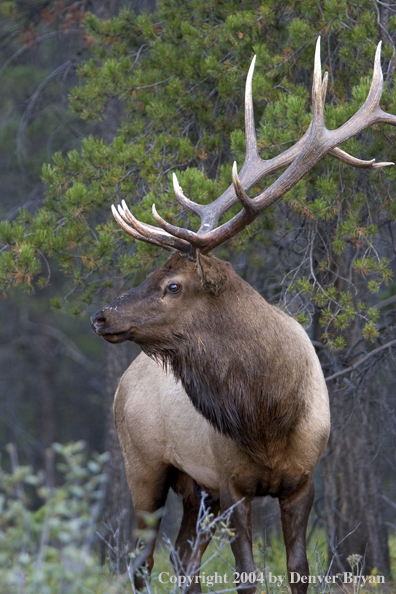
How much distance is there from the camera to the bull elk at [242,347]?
4.24m

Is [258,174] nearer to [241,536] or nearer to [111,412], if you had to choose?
[241,536]

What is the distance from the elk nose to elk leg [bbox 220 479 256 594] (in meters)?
1.22

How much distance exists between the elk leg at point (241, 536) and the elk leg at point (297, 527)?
236 millimetres

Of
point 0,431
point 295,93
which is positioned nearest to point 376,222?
point 295,93

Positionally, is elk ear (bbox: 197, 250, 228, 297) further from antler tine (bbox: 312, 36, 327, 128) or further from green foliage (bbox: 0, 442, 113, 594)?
green foliage (bbox: 0, 442, 113, 594)

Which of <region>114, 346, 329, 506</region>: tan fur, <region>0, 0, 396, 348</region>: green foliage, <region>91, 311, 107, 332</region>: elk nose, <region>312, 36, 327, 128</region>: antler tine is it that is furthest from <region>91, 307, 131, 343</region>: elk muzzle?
<region>312, 36, 327, 128</region>: antler tine

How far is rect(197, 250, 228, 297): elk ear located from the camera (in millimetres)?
4203

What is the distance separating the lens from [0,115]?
11250 millimetres

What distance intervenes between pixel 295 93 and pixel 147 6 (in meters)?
3.34

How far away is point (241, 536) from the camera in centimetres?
435

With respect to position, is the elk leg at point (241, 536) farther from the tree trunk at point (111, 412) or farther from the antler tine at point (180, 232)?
the tree trunk at point (111, 412)

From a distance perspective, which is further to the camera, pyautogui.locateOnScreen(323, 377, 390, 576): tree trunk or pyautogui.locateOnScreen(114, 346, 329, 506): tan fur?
pyautogui.locateOnScreen(323, 377, 390, 576): tree trunk

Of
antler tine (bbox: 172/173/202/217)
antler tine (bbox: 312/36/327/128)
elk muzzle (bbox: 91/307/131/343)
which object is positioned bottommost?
elk muzzle (bbox: 91/307/131/343)

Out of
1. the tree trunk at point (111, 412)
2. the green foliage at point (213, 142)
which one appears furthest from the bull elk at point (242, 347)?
the tree trunk at point (111, 412)
